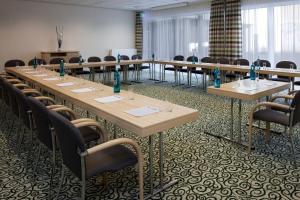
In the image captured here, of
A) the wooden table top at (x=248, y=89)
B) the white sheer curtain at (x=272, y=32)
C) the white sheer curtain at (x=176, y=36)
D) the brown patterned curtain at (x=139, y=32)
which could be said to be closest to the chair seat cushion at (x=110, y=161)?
the wooden table top at (x=248, y=89)

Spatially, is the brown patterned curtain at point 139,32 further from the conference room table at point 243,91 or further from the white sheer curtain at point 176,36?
the conference room table at point 243,91

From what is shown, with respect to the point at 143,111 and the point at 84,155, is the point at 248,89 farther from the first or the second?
the point at 84,155

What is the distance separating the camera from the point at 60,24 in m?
10.0

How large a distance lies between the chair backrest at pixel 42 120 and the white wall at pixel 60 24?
774 cm

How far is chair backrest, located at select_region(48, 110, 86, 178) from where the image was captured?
184 cm

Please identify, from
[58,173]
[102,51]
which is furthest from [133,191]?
[102,51]

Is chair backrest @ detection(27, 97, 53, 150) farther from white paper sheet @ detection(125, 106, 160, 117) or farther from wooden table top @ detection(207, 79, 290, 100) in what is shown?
wooden table top @ detection(207, 79, 290, 100)

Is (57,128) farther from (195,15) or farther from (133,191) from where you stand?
(195,15)

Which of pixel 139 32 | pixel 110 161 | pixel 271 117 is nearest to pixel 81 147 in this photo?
pixel 110 161

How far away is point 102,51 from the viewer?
1129 centimetres

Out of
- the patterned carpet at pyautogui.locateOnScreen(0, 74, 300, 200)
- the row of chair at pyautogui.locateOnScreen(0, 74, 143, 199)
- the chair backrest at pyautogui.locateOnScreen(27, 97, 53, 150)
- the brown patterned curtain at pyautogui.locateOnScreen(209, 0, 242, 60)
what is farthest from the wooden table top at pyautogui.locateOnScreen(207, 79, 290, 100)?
the brown patterned curtain at pyautogui.locateOnScreen(209, 0, 242, 60)

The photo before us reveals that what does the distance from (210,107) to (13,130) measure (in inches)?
138

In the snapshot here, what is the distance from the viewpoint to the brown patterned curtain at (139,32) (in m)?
11.9

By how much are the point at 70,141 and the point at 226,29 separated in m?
7.66
